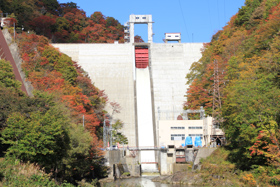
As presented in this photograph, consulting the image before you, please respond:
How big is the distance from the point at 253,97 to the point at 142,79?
33.5 metres

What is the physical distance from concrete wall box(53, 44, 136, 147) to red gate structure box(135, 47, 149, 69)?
1.20 metres

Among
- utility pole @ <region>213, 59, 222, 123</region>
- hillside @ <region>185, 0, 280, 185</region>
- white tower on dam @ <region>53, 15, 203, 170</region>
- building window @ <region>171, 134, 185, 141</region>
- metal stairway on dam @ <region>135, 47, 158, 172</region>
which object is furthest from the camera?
white tower on dam @ <region>53, 15, 203, 170</region>

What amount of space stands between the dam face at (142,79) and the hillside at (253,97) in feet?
17.4

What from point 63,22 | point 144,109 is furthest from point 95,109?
point 63,22

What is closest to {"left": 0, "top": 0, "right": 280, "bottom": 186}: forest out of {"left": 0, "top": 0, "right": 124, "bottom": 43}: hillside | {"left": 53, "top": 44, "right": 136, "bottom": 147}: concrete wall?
{"left": 53, "top": 44, "right": 136, "bottom": 147}: concrete wall

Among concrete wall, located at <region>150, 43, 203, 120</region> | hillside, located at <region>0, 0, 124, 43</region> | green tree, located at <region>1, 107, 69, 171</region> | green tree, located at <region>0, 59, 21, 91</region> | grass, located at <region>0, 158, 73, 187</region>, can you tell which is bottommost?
grass, located at <region>0, 158, 73, 187</region>

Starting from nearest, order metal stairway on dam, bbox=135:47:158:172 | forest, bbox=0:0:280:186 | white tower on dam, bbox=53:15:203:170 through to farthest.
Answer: forest, bbox=0:0:280:186, metal stairway on dam, bbox=135:47:158:172, white tower on dam, bbox=53:15:203:170

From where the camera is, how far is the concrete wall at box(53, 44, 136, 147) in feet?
173

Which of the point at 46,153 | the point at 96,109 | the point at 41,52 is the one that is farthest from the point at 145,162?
the point at 46,153

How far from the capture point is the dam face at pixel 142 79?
5116cm

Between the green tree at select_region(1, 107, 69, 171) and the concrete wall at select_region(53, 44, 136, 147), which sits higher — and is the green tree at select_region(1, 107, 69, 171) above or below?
below

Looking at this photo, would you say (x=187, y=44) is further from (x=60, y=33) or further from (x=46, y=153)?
(x=46, y=153)

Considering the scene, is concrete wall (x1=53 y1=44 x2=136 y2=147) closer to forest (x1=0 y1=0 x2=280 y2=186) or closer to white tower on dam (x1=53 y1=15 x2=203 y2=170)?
white tower on dam (x1=53 y1=15 x2=203 y2=170)

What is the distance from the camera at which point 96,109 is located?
4847 cm
